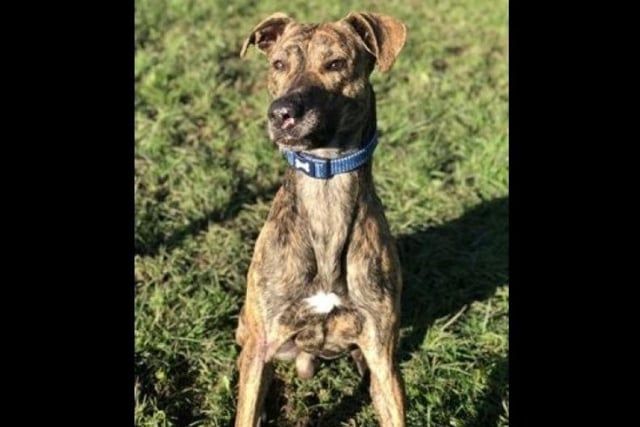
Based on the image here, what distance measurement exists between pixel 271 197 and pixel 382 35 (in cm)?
273

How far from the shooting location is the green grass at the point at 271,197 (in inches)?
182

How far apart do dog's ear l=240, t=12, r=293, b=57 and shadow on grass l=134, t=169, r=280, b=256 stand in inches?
80.0

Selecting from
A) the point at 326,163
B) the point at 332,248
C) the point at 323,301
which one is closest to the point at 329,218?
the point at 332,248

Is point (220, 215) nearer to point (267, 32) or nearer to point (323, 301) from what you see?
point (267, 32)

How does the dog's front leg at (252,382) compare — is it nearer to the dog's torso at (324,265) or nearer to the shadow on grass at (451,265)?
the dog's torso at (324,265)

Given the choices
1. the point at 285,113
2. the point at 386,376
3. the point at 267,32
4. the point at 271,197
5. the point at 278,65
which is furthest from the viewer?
the point at 271,197

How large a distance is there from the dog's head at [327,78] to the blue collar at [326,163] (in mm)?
62

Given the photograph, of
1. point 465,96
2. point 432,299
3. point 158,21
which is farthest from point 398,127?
point 158,21

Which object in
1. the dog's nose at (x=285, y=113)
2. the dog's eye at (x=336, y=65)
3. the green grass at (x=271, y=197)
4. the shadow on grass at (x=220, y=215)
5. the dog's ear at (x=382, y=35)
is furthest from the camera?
the shadow on grass at (x=220, y=215)

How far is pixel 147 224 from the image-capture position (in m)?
5.79

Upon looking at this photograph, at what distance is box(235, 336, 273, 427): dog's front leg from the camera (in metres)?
3.88

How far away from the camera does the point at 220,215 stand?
6.02m

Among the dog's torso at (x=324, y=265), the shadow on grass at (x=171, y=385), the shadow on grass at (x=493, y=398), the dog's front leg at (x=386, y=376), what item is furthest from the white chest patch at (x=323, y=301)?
the shadow on grass at (x=493, y=398)
